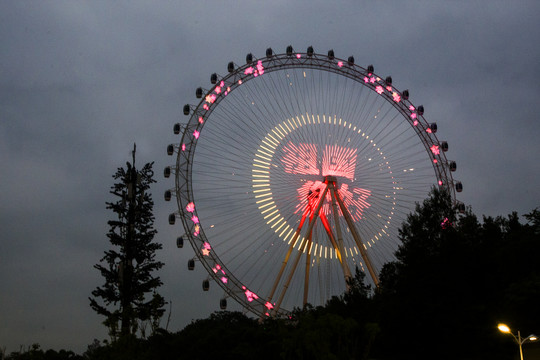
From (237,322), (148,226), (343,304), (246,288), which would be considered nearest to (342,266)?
(343,304)

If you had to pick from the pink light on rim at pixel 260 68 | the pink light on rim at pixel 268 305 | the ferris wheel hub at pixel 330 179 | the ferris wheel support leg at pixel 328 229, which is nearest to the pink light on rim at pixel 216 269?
the pink light on rim at pixel 268 305

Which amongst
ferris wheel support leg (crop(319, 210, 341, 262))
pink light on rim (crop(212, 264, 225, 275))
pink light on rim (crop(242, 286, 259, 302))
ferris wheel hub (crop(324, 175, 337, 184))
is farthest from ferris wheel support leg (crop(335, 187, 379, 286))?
pink light on rim (crop(212, 264, 225, 275))

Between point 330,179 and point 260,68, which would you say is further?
point 260,68

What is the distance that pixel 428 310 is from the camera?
29.2 m

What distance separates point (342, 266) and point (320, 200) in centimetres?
445

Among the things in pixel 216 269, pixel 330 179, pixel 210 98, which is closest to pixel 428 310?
pixel 330 179

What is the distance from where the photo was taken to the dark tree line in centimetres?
2792

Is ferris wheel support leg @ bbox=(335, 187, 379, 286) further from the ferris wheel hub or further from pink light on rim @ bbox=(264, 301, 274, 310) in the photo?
pink light on rim @ bbox=(264, 301, 274, 310)

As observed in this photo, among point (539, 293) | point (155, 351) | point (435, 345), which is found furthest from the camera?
point (155, 351)

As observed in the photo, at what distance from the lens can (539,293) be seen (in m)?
26.9

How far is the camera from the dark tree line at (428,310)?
1099 inches

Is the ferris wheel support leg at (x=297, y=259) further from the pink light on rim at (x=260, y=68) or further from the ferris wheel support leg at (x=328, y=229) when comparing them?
the pink light on rim at (x=260, y=68)

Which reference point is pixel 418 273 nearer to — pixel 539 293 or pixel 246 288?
pixel 539 293

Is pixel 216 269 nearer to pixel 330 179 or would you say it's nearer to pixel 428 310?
pixel 330 179
